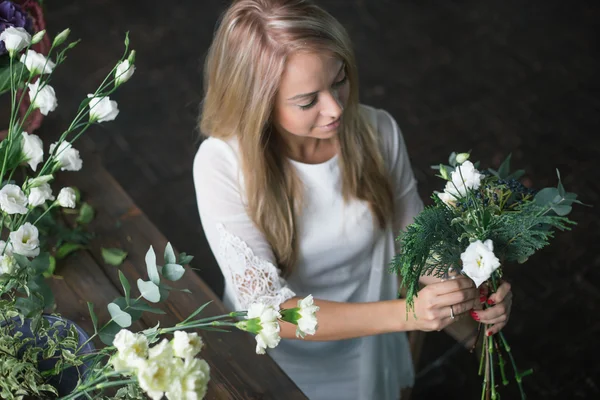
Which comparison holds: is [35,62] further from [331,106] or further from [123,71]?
[331,106]

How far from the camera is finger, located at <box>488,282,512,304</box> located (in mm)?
1492

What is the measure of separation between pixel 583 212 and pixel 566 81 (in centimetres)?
84

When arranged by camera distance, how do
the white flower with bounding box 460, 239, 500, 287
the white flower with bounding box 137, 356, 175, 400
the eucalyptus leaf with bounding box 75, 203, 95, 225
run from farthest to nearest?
1. the eucalyptus leaf with bounding box 75, 203, 95, 225
2. the white flower with bounding box 460, 239, 500, 287
3. the white flower with bounding box 137, 356, 175, 400

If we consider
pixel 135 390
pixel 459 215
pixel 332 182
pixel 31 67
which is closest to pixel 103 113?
pixel 31 67

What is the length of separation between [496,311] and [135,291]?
2.75 ft

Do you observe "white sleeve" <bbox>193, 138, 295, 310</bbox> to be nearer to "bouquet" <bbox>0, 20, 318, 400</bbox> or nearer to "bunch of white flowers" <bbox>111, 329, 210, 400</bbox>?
"bouquet" <bbox>0, 20, 318, 400</bbox>

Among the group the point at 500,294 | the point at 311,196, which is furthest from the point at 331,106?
the point at 500,294

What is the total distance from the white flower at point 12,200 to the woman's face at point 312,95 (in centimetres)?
70

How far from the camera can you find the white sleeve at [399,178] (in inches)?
77.5

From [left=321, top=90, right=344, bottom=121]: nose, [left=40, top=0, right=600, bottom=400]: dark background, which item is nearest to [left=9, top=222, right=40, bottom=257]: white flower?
[left=321, top=90, right=344, bottom=121]: nose

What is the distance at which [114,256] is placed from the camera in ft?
5.81

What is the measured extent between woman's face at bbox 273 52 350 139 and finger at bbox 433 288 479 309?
1.56 ft

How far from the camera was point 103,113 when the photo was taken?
1144mm

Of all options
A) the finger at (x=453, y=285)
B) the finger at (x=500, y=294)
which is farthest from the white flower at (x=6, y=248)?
the finger at (x=500, y=294)
